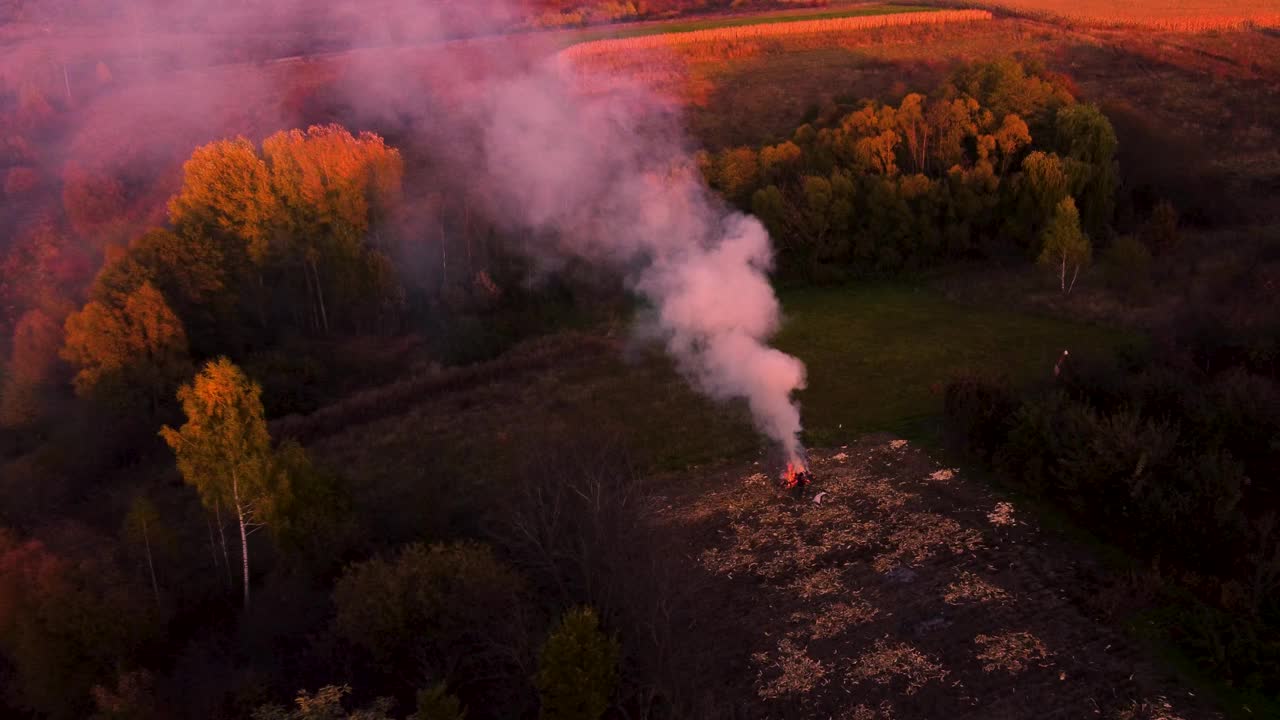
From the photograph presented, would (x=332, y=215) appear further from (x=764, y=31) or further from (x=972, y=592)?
(x=764, y=31)

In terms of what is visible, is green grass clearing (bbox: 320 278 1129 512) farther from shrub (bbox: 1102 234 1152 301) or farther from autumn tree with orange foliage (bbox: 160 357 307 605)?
autumn tree with orange foliage (bbox: 160 357 307 605)

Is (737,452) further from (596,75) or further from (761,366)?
(596,75)

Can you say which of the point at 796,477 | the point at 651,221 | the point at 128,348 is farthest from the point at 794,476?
the point at 128,348

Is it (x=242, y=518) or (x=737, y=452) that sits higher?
(x=242, y=518)

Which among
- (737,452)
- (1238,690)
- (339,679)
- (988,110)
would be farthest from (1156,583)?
(988,110)

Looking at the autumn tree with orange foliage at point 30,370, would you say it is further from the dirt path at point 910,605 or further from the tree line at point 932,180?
the tree line at point 932,180

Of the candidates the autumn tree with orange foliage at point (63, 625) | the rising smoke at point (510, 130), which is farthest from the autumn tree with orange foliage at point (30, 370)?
the autumn tree with orange foliage at point (63, 625)
